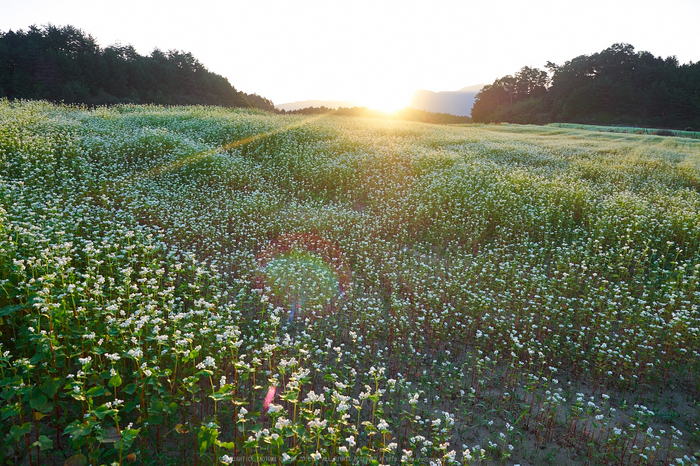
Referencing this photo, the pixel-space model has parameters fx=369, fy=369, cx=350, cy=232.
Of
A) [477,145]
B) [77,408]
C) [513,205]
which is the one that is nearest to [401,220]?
[513,205]

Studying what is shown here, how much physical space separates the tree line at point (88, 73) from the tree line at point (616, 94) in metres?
59.5

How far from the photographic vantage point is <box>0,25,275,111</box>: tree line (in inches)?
1772

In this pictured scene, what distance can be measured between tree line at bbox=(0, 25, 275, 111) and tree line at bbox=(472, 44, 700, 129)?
5947 cm

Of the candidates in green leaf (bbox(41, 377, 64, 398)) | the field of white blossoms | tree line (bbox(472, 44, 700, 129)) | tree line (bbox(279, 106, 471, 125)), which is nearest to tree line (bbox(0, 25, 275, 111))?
tree line (bbox(279, 106, 471, 125))

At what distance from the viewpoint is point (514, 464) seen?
4242 mm

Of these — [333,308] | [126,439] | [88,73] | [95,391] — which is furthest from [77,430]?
[88,73]

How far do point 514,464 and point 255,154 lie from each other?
16.8 m

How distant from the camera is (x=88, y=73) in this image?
1946 inches

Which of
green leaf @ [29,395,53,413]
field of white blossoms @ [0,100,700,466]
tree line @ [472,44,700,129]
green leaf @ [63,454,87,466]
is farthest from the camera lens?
tree line @ [472,44,700,129]

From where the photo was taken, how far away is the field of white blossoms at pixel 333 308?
3855 mm

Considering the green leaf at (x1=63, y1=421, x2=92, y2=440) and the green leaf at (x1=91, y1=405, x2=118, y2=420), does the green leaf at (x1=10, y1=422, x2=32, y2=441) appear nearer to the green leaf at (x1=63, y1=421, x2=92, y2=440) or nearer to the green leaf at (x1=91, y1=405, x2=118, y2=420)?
the green leaf at (x1=63, y1=421, x2=92, y2=440)

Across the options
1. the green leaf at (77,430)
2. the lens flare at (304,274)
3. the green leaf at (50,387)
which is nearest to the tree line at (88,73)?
the lens flare at (304,274)

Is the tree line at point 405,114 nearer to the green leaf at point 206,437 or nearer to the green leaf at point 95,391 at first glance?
the green leaf at point 95,391

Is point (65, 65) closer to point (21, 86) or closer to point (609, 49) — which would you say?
point (21, 86)
